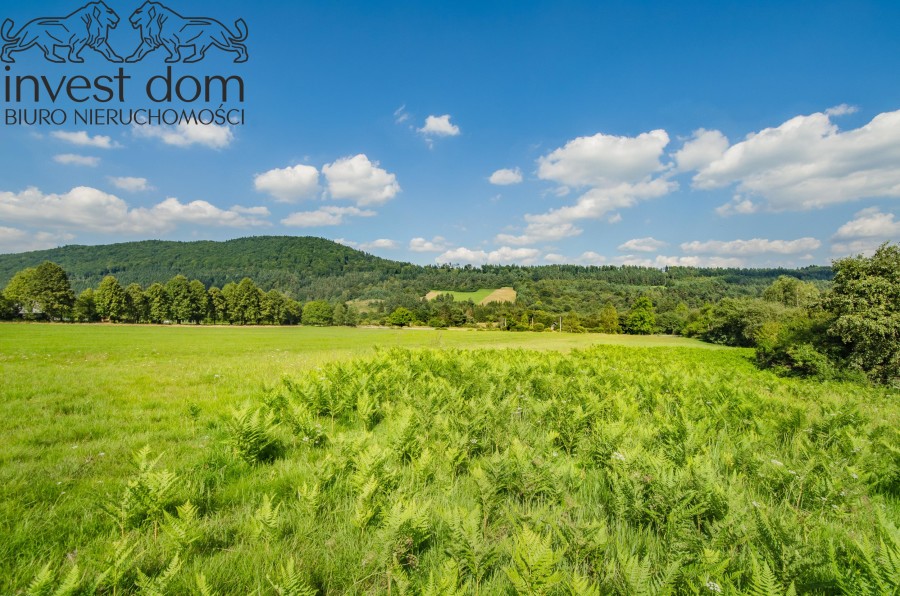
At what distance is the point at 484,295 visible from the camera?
151 meters

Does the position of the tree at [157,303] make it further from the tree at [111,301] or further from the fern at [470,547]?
the fern at [470,547]

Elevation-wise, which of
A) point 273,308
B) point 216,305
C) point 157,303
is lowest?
point 273,308

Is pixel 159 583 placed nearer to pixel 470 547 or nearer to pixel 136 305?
pixel 470 547

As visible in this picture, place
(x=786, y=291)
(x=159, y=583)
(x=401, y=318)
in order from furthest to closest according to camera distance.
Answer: (x=401, y=318), (x=786, y=291), (x=159, y=583)

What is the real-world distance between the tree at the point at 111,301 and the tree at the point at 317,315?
40.2 metres

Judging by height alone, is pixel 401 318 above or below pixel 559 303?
below

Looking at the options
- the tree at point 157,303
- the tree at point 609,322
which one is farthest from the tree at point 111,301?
the tree at point 609,322

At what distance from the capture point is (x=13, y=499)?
3.67 m

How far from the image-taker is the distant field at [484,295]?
451ft

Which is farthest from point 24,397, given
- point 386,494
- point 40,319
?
point 40,319

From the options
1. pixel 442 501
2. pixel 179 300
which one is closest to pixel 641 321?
pixel 442 501

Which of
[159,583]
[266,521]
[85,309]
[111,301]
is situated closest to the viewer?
[159,583]

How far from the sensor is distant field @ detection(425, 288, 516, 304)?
451ft

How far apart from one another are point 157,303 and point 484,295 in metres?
106
